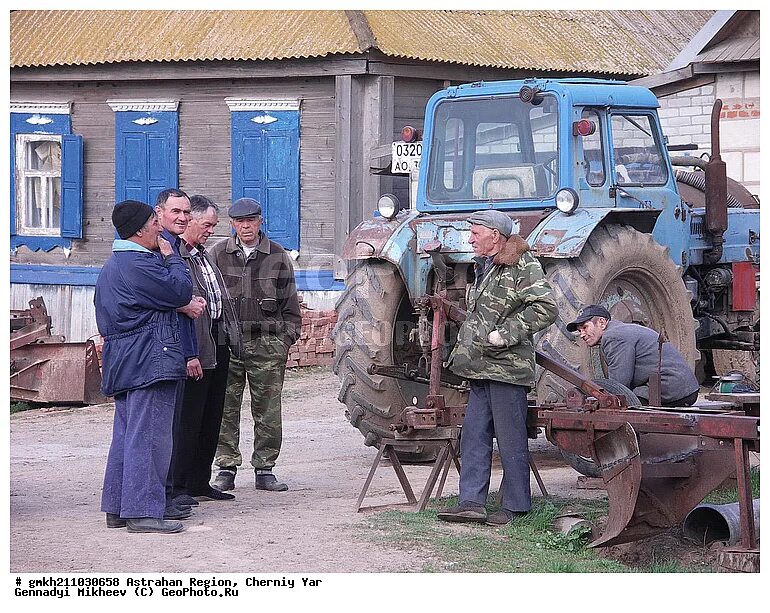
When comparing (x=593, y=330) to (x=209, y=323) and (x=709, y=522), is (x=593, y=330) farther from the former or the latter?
(x=209, y=323)

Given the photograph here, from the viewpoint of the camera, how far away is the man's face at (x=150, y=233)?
6816 millimetres

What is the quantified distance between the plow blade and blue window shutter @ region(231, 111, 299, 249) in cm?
939

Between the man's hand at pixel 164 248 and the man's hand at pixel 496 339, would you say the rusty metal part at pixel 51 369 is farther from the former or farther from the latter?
the man's hand at pixel 496 339

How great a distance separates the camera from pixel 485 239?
7012mm

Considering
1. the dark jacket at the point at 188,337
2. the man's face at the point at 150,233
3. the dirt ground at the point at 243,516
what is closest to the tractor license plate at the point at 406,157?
the dirt ground at the point at 243,516

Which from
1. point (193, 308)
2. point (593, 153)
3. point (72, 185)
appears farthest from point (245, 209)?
point (72, 185)

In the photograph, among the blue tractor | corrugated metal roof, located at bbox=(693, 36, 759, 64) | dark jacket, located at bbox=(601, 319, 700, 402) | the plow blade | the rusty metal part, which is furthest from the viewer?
corrugated metal roof, located at bbox=(693, 36, 759, 64)

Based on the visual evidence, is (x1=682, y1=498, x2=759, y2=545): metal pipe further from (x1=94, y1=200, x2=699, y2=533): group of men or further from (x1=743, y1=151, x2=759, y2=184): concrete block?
(x1=743, y1=151, x2=759, y2=184): concrete block

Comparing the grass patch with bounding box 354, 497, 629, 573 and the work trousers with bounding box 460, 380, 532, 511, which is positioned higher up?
the work trousers with bounding box 460, 380, 532, 511

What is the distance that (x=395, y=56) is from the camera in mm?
14562

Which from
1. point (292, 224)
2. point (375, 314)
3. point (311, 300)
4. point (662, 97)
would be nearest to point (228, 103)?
point (292, 224)

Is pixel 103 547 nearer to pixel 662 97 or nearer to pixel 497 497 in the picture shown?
pixel 497 497

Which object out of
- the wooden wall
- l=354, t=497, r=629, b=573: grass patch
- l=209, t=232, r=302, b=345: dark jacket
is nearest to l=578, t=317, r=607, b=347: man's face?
l=354, t=497, r=629, b=573: grass patch

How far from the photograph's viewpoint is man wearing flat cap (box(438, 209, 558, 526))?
6.95 m
